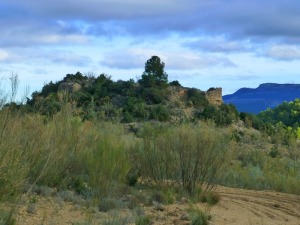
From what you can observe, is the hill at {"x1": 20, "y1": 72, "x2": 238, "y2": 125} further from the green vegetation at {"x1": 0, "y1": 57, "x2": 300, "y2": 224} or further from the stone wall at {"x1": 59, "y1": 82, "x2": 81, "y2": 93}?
the green vegetation at {"x1": 0, "y1": 57, "x2": 300, "y2": 224}

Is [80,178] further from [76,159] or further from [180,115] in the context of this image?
[180,115]

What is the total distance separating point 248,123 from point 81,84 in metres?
14.7

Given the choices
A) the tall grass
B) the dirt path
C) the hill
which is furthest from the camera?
the hill

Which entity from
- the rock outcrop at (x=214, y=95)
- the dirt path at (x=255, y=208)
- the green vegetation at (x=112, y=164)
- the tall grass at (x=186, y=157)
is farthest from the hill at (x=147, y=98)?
the tall grass at (x=186, y=157)

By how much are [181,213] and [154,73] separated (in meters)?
40.4

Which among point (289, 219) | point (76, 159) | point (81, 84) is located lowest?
point (289, 219)

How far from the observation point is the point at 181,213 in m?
16.9

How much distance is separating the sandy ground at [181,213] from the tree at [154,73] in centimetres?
3424

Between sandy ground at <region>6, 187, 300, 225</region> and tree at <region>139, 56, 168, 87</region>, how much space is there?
34.2m

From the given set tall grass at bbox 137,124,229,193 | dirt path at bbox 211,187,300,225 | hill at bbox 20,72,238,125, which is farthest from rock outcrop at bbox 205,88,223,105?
tall grass at bbox 137,124,229,193

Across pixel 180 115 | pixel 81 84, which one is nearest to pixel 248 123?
pixel 180 115

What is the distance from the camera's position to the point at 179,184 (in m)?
20.4

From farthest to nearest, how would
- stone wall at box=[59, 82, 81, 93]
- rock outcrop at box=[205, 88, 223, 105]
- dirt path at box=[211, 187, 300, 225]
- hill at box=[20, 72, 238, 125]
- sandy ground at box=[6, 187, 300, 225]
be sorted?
rock outcrop at box=[205, 88, 223, 105], stone wall at box=[59, 82, 81, 93], hill at box=[20, 72, 238, 125], dirt path at box=[211, 187, 300, 225], sandy ground at box=[6, 187, 300, 225]

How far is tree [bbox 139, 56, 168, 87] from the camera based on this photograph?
55.2 meters
